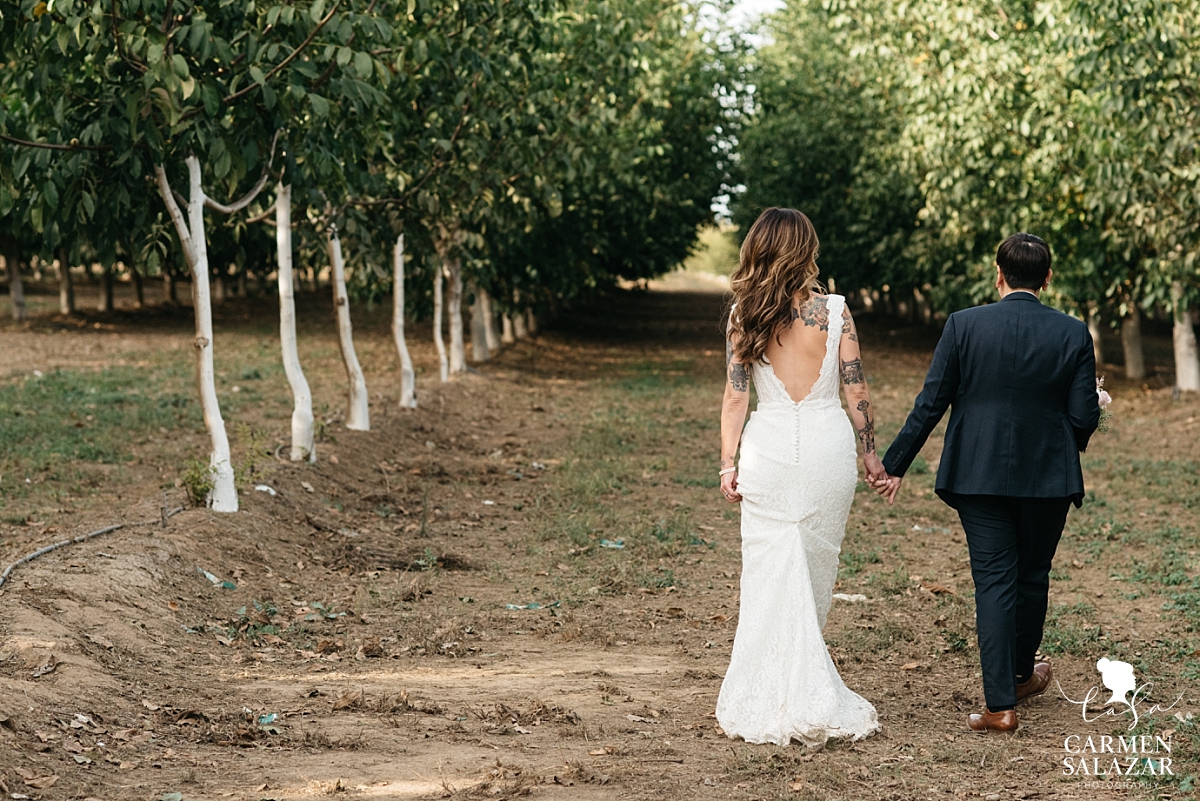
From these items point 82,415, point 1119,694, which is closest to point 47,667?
point 1119,694

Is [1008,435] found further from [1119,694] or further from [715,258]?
[715,258]

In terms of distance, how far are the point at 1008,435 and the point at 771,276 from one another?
1224mm

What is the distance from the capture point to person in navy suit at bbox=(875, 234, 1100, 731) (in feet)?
16.6

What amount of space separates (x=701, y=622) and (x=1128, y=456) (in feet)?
27.6

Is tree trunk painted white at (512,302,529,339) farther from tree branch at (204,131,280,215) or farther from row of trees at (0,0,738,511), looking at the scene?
tree branch at (204,131,280,215)

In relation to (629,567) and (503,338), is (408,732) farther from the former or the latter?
(503,338)

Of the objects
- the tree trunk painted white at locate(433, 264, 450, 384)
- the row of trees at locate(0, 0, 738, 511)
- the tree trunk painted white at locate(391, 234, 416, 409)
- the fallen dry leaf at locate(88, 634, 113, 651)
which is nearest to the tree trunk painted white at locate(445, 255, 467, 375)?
the row of trees at locate(0, 0, 738, 511)

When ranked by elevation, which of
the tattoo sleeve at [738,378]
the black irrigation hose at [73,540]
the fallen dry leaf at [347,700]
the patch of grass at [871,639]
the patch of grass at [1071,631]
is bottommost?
the patch of grass at [871,639]

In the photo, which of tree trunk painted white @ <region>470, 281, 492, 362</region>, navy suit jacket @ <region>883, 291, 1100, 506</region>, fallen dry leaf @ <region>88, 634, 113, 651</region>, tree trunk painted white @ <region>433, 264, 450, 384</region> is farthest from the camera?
tree trunk painted white @ <region>470, 281, 492, 362</region>

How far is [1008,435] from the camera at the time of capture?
509 cm

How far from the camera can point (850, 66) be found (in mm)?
27672

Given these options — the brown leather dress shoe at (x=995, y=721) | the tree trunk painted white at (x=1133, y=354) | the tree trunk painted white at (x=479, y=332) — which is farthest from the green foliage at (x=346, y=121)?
the tree trunk painted white at (x=1133, y=354)

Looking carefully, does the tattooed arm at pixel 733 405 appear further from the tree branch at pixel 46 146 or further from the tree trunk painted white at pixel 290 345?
the tree trunk painted white at pixel 290 345

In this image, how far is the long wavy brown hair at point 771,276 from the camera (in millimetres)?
4938
